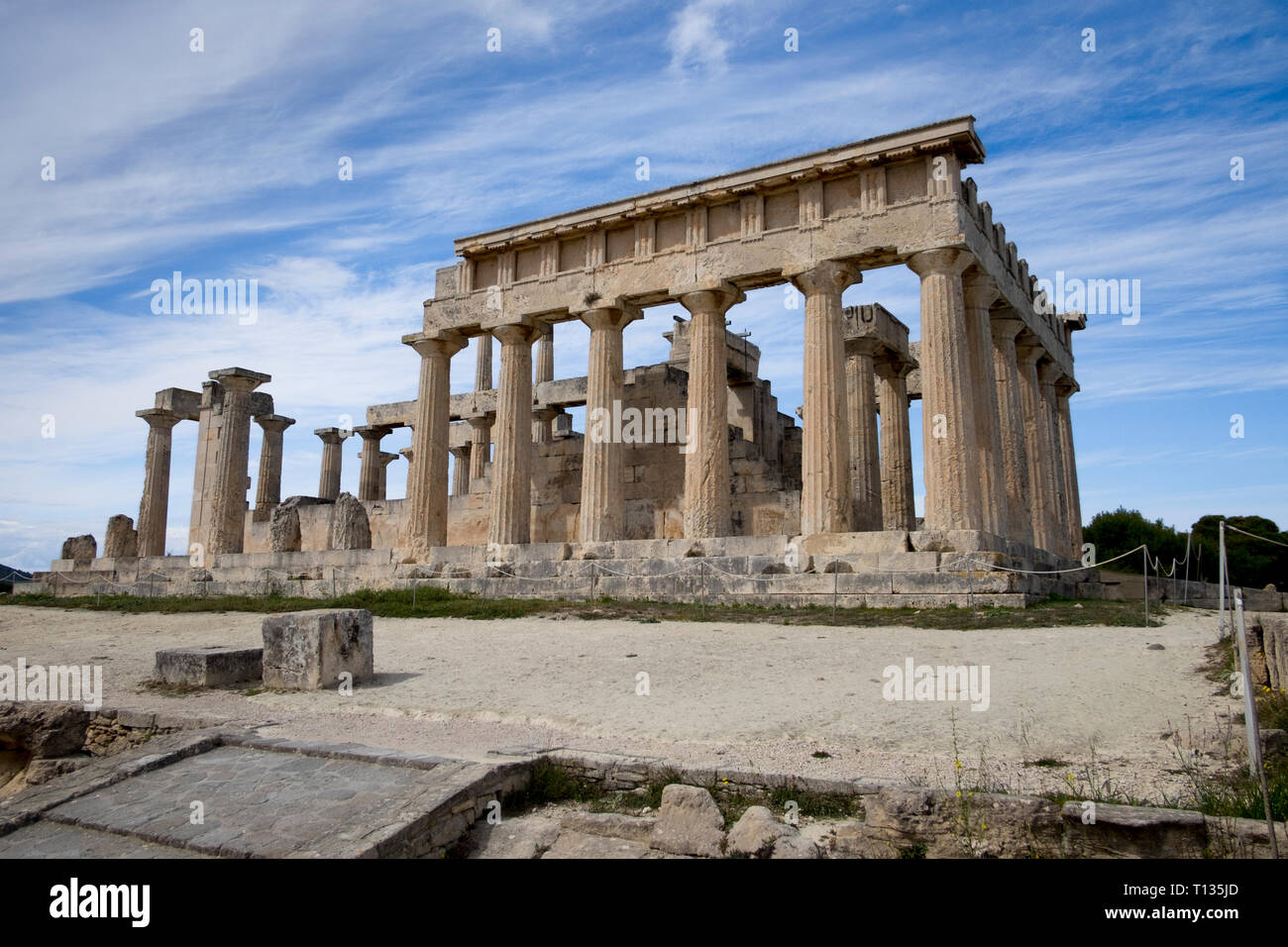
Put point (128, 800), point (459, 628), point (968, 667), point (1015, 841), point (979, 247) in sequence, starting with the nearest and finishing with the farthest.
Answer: point (1015, 841) → point (128, 800) → point (968, 667) → point (459, 628) → point (979, 247)

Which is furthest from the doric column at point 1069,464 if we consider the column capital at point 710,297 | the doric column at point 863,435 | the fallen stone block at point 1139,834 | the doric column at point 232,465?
the doric column at point 232,465

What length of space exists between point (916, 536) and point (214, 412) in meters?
27.3

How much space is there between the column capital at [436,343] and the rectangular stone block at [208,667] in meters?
14.1

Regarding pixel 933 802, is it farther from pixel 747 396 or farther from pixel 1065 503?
pixel 1065 503

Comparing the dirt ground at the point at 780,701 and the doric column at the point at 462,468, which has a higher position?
the doric column at the point at 462,468

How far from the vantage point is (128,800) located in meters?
6.28

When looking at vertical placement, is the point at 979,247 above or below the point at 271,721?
above

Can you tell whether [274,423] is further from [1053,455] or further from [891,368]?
[1053,455]

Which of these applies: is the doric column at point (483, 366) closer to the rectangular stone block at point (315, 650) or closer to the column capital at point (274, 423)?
the column capital at point (274, 423)

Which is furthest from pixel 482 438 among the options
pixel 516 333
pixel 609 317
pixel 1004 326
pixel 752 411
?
pixel 1004 326

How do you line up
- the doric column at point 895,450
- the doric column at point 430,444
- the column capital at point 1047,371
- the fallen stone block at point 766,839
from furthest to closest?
the column capital at point 1047,371
the doric column at point 895,450
the doric column at point 430,444
the fallen stone block at point 766,839

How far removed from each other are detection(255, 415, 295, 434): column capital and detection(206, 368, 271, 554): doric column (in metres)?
3.75

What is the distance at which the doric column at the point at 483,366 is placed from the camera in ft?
111
